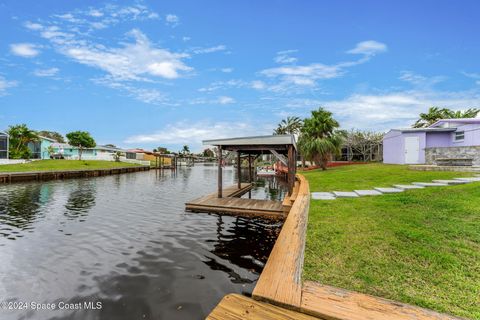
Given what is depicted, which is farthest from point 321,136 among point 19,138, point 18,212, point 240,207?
point 19,138

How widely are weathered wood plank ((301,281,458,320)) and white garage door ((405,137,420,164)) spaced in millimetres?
29299

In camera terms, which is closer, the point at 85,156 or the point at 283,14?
the point at 283,14

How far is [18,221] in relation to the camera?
34.7ft

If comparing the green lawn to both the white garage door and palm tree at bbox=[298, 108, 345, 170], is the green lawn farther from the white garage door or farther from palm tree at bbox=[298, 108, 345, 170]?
palm tree at bbox=[298, 108, 345, 170]

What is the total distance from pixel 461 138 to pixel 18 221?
36.9m

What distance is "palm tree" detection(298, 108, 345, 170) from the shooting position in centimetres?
3100

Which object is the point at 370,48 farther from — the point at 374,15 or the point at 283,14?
the point at 283,14

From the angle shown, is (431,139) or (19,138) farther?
(19,138)

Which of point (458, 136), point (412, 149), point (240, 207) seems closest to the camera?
point (240, 207)

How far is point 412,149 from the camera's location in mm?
26141

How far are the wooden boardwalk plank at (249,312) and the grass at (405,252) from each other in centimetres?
105

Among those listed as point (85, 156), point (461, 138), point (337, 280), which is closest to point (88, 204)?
point (337, 280)

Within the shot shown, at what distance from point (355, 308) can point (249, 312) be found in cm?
119

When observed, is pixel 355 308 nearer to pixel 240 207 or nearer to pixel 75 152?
pixel 240 207
